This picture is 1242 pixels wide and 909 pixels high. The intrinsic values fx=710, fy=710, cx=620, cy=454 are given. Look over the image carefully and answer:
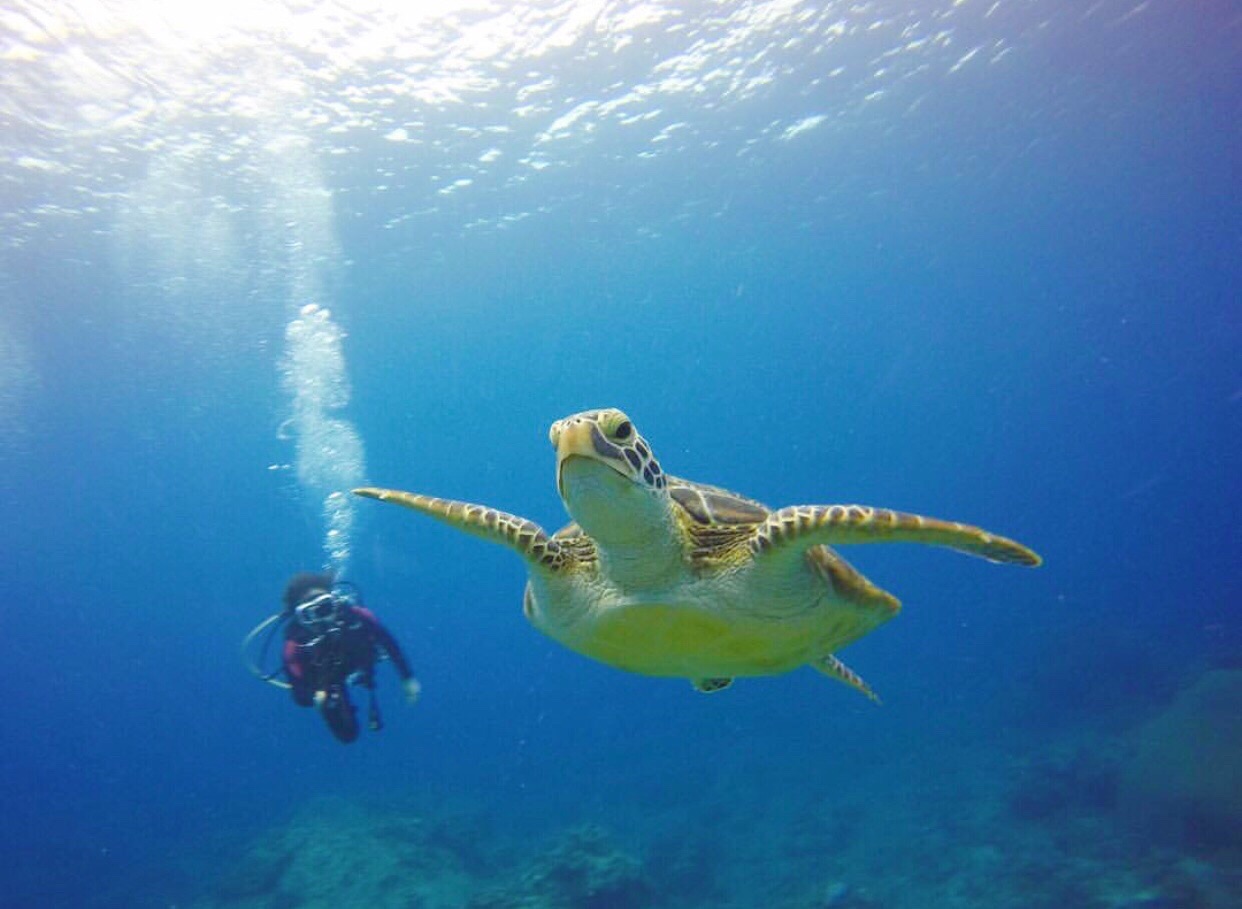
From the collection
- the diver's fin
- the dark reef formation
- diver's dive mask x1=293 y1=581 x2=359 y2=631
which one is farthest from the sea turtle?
the dark reef formation

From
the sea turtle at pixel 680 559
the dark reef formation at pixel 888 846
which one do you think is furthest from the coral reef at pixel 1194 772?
the sea turtle at pixel 680 559

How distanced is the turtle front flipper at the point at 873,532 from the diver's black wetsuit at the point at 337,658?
20.6ft

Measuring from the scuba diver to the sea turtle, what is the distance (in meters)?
4.48

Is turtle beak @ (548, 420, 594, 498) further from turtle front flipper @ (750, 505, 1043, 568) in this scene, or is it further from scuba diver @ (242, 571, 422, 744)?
scuba diver @ (242, 571, 422, 744)

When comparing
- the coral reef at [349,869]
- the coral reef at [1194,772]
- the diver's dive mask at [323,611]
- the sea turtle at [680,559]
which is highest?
the diver's dive mask at [323,611]

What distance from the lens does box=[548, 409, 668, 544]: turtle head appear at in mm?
2674

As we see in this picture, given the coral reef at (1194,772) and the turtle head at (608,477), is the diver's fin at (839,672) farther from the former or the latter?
the coral reef at (1194,772)

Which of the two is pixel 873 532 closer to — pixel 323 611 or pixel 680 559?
pixel 680 559

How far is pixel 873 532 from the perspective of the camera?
9.32 ft

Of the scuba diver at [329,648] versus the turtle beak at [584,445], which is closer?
the turtle beak at [584,445]

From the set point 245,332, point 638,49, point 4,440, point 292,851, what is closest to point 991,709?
point 292,851

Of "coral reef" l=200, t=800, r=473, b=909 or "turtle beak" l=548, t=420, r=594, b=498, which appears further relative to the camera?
"coral reef" l=200, t=800, r=473, b=909

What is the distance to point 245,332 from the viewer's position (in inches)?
995

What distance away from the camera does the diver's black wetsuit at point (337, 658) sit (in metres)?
7.88
